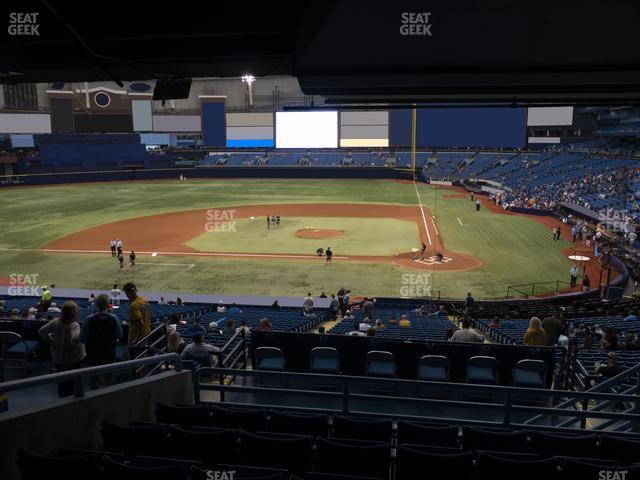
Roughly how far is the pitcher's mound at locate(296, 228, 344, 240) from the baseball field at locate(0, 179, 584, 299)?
0.07 meters

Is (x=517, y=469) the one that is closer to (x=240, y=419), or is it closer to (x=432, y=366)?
(x=240, y=419)

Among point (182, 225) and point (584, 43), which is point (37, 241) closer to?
point (182, 225)

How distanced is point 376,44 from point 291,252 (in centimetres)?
2816

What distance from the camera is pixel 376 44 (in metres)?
6.82

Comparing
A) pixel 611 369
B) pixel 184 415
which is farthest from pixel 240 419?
pixel 611 369

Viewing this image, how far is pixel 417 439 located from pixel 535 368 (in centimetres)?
447

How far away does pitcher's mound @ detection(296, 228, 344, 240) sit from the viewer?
130 feet

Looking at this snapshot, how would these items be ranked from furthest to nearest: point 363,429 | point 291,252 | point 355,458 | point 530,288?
point 291,252
point 530,288
point 363,429
point 355,458

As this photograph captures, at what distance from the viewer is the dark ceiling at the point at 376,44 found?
643 cm

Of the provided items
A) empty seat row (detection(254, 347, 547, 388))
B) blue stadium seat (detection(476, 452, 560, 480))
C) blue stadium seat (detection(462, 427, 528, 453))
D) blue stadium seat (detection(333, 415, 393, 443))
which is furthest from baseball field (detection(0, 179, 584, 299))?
blue stadium seat (detection(476, 452, 560, 480))

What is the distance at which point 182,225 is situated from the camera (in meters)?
44.8

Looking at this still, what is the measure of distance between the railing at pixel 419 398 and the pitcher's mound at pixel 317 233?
29057 mm

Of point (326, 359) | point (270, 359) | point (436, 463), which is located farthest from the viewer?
point (270, 359)

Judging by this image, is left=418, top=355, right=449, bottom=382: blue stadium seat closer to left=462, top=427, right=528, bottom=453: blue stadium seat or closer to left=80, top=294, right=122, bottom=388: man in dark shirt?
left=462, top=427, right=528, bottom=453: blue stadium seat
